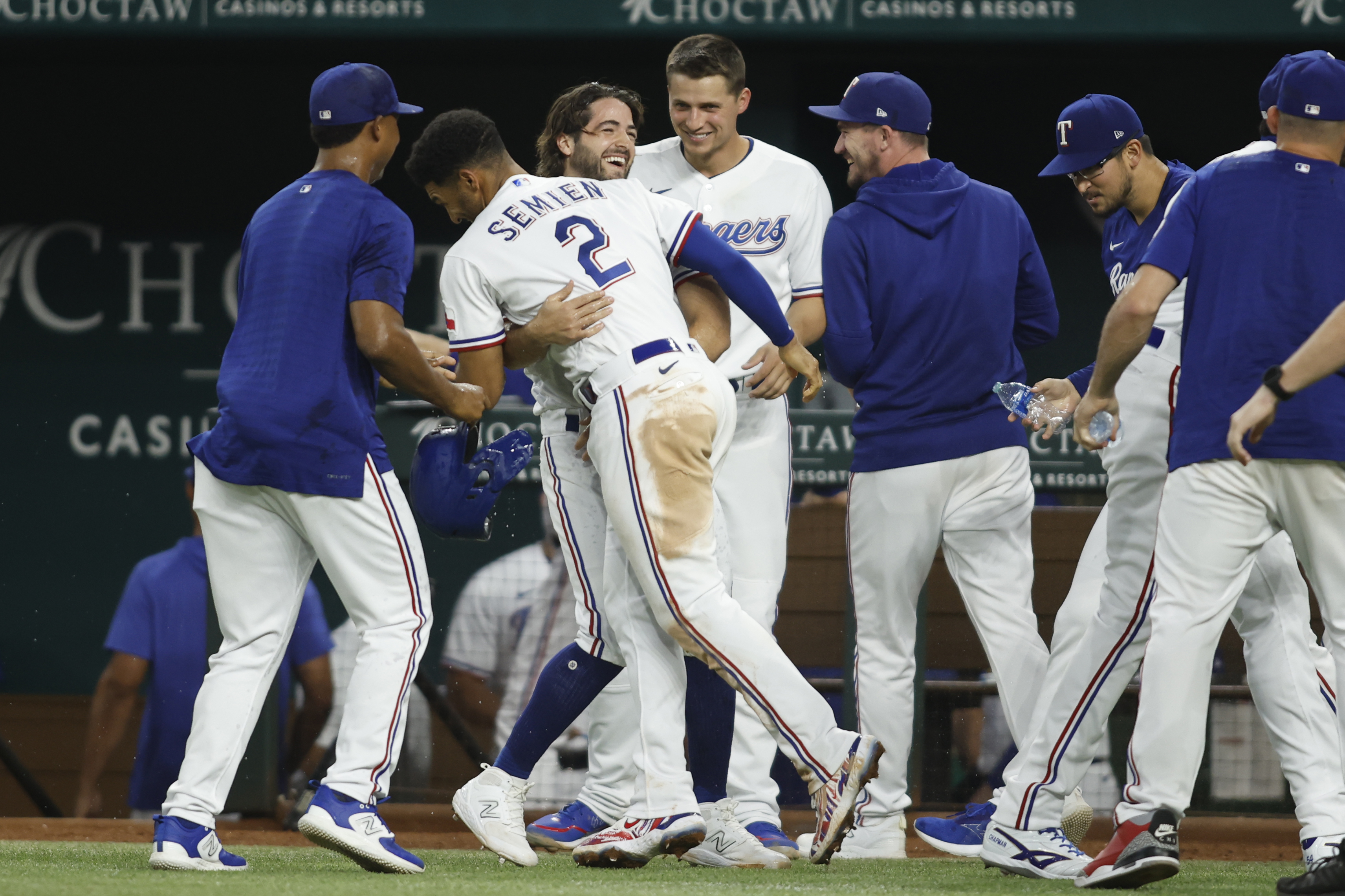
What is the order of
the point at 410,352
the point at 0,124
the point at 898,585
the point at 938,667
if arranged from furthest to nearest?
1. the point at 0,124
2. the point at 938,667
3. the point at 898,585
4. the point at 410,352

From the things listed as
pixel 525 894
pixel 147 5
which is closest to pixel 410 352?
pixel 525 894

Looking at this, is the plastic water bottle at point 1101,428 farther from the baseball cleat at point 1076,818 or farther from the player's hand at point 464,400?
the player's hand at point 464,400

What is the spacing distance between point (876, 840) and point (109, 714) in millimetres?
2821

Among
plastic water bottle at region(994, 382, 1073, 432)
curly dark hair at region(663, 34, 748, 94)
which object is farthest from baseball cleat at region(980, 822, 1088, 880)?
curly dark hair at region(663, 34, 748, 94)

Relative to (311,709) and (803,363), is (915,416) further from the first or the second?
(311,709)

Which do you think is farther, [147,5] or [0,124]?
[0,124]

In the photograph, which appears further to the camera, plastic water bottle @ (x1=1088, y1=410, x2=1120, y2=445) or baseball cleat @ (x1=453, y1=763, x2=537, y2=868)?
baseball cleat @ (x1=453, y1=763, x2=537, y2=868)

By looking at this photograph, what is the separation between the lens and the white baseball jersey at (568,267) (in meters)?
3.46

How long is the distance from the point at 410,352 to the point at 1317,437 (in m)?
1.79

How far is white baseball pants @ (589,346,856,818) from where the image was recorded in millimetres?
3254

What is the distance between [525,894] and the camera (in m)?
2.91

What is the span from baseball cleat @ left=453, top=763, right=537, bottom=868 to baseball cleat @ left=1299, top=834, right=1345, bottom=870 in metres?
1.62

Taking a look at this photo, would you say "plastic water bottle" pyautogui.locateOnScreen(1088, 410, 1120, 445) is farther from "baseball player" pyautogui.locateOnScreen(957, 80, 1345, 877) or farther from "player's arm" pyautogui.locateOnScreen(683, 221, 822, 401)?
"player's arm" pyautogui.locateOnScreen(683, 221, 822, 401)

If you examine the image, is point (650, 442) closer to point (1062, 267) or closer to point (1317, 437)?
point (1317, 437)
